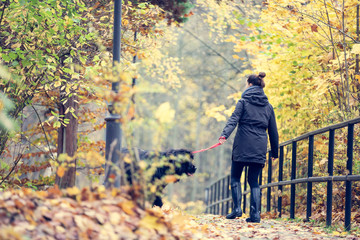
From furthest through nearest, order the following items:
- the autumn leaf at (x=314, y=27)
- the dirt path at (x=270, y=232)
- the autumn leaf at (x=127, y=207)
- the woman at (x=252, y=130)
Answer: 1. the autumn leaf at (x=314, y=27)
2. the woman at (x=252, y=130)
3. the dirt path at (x=270, y=232)
4. the autumn leaf at (x=127, y=207)

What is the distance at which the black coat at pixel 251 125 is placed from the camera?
22.0ft

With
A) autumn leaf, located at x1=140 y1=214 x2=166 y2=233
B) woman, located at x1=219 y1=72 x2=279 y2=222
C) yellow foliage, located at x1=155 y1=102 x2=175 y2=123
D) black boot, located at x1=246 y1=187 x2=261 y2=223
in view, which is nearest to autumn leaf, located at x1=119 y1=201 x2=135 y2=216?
autumn leaf, located at x1=140 y1=214 x2=166 y2=233

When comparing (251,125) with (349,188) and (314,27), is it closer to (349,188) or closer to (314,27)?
(349,188)

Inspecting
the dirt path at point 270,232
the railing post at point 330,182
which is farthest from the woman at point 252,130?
the railing post at point 330,182

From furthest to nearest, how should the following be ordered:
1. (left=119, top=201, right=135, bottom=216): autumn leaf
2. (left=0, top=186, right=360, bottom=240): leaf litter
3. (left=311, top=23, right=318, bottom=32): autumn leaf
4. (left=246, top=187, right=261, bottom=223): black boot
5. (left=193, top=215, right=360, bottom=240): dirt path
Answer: (left=311, top=23, right=318, bottom=32): autumn leaf < (left=246, top=187, right=261, bottom=223): black boot < (left=193, top=215, right=360, bottom=240): dirt path < (left=119, top=201, right=135, bottom=216): autumn leaf < (left=0, top=186, right=360, bottom=240): leaf litter

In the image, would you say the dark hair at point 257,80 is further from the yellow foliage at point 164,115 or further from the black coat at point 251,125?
the yellow foliage at point 164,115

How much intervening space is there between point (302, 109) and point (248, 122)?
2.88 m

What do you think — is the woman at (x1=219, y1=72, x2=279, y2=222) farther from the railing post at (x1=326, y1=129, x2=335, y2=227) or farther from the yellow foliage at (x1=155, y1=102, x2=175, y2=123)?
the yellow foliage at (x1=155, y1=102, x2=175, y2=123)

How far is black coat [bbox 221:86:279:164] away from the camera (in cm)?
670

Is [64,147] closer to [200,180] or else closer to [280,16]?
[280,16]

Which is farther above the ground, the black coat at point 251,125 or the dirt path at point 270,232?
the black coat at point 251,125

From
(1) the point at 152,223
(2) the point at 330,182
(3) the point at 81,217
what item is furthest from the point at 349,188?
(3) the point at 81,217

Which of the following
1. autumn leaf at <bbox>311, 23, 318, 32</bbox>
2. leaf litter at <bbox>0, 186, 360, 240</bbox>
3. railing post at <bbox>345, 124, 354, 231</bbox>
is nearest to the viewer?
leaf litter at <bbox>0, 186, 360, 240</bbox>

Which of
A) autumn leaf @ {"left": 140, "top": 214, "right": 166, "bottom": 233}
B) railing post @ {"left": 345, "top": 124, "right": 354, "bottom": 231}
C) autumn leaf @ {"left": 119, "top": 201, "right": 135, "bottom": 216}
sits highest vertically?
railing post @ {"left": 345, "top": 124, "right": 354, "bottom": 231}
